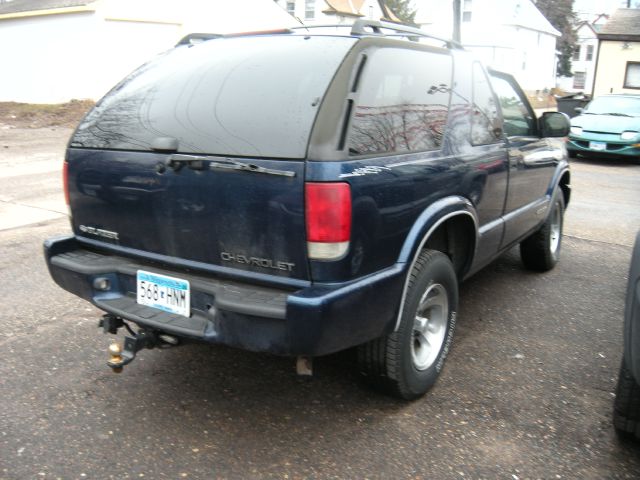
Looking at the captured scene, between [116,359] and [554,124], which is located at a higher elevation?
[554,124]

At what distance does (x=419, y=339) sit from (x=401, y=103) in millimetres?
1252

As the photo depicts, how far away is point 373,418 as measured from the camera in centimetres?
309

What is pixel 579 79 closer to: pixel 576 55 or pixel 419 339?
pixel 576 55

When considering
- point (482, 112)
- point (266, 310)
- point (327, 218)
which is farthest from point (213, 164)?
point (482, 112)

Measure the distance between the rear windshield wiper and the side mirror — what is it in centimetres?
318

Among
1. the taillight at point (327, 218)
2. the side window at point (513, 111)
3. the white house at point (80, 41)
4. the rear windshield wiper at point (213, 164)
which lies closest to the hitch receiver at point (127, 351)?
the rear windshield wiper at point (213, 164)

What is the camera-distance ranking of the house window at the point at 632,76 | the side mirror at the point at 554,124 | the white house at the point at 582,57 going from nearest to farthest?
the side mirror at the point at 554,124
the house window at the point at 632,76
the white house at the point at 582,57

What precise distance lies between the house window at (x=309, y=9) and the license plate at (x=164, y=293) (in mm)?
37092

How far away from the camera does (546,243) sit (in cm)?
530

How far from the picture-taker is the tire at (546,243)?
526 centimetres

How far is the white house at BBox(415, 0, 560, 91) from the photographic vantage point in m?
38.8

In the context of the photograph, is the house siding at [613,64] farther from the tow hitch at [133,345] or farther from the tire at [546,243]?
the tow hitch at [133,345]

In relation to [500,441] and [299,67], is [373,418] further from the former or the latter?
[299,67]

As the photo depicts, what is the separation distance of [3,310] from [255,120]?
2.75 meters
